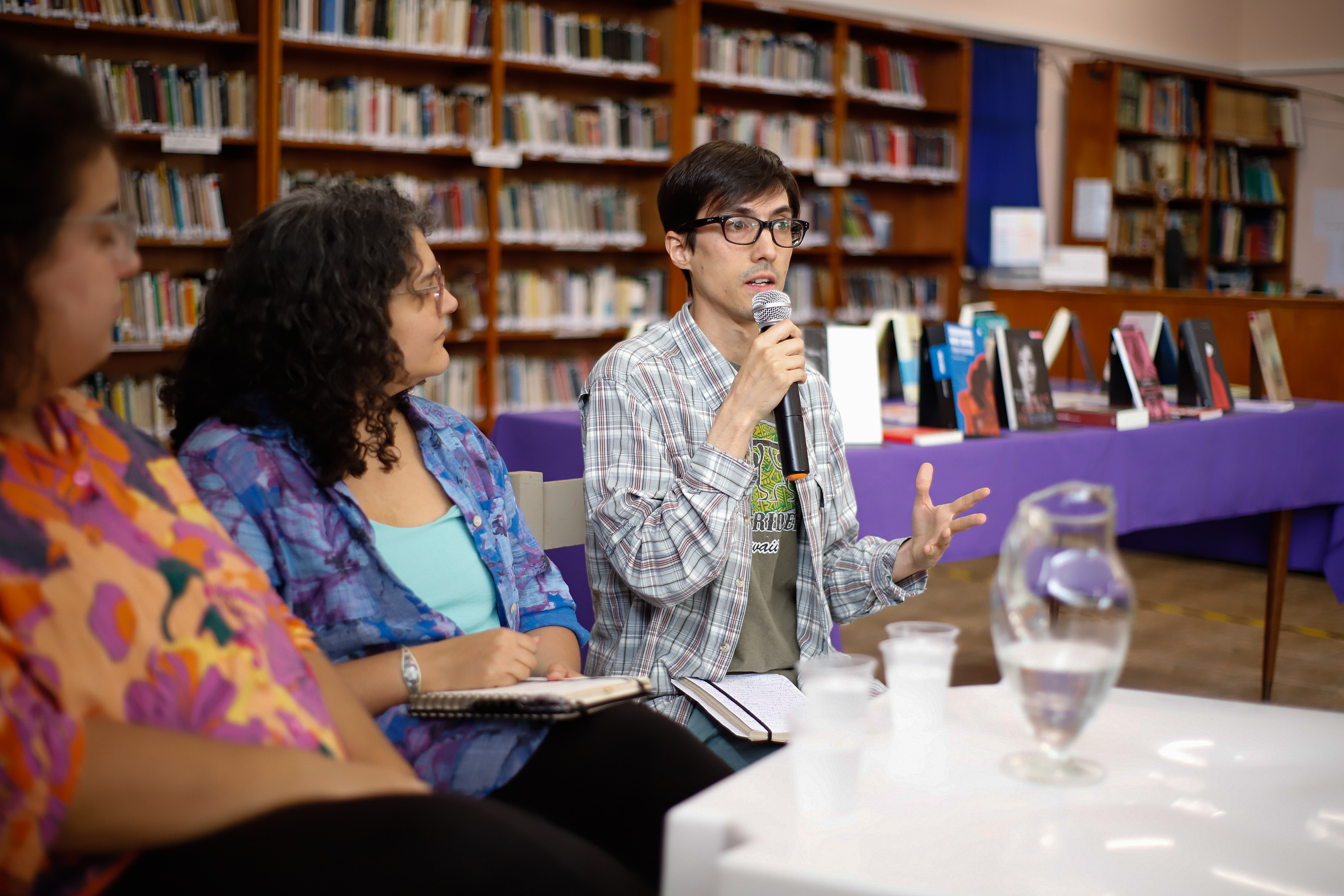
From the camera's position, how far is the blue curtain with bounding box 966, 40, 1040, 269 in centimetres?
701

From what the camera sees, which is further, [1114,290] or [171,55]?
[1114,290]

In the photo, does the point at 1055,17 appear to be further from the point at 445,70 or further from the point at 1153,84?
the point at 445,70

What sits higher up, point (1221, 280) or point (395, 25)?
point (395, 25)

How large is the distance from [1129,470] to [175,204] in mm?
3525

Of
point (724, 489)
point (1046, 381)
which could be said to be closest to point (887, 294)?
point (1046, 381)

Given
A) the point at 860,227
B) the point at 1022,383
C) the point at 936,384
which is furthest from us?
the point at 860,227

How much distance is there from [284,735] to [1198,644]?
3.69 metres

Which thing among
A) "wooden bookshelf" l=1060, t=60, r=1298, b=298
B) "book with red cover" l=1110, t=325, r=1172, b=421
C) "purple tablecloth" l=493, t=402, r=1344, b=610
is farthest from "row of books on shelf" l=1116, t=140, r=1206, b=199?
"book with red cover" l=1110, t=325, r=1172, b=421

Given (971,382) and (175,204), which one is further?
(175,204)

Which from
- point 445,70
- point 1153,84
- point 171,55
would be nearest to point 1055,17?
point 1153,84

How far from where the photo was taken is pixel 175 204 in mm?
4473

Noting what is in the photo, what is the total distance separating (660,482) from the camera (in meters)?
1.70

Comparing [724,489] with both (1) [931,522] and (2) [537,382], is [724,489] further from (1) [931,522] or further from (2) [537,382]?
(2) [537,382]

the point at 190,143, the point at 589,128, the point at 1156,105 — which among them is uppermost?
the point at 1156,105
